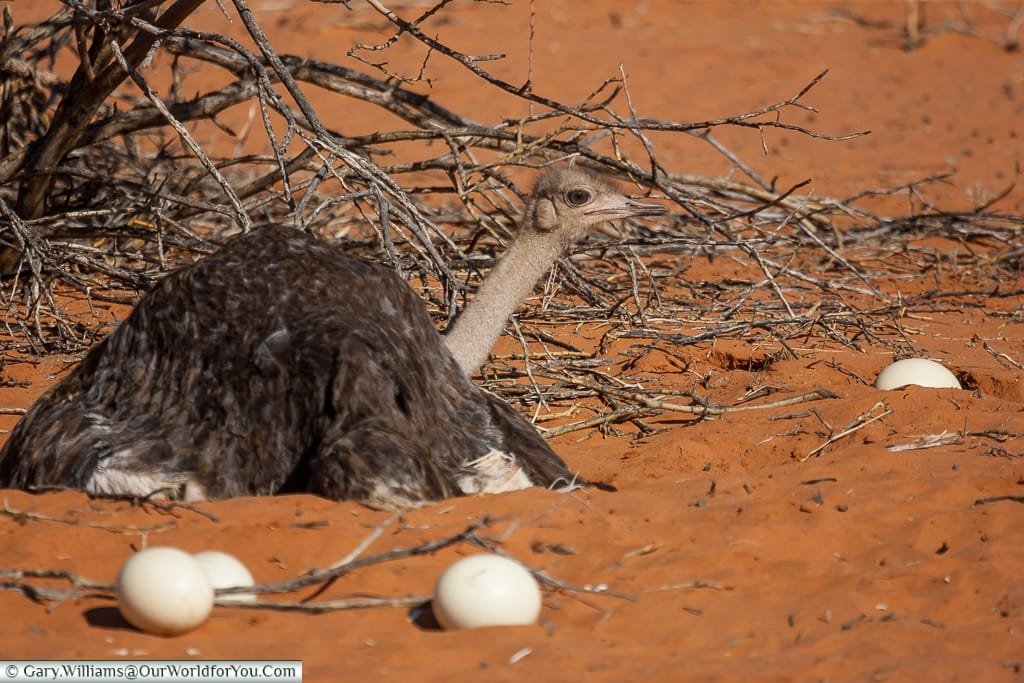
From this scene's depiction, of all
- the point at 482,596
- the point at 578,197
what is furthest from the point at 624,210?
the point at 482,596

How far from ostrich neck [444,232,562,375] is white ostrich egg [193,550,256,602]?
1971 mm

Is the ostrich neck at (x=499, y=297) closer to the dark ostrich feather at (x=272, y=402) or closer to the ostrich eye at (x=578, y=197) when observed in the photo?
the ostrich eye at (x=578, y=197)

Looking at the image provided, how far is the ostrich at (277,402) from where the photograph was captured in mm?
4711

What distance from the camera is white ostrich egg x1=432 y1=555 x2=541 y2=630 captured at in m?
3.79

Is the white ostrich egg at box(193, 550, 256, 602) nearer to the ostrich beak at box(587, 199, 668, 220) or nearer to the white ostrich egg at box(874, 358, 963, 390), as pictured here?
the ostrich beak at box(587, 199, 668, 220)

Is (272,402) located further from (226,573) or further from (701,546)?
(701,546)

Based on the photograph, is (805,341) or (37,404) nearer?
(37,404)

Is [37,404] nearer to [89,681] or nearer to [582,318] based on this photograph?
[89,681]

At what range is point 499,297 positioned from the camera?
19.9 feet

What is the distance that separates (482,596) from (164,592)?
798 millimetres

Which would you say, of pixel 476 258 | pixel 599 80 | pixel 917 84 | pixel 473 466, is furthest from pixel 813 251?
pixel 917 84

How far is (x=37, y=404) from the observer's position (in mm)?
5305

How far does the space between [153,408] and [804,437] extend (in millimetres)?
2789

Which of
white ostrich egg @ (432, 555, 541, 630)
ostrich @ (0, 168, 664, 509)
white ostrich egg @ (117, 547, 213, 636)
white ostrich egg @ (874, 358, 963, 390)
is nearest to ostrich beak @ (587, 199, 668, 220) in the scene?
ostrich @ (0, 168, 664, 509)
